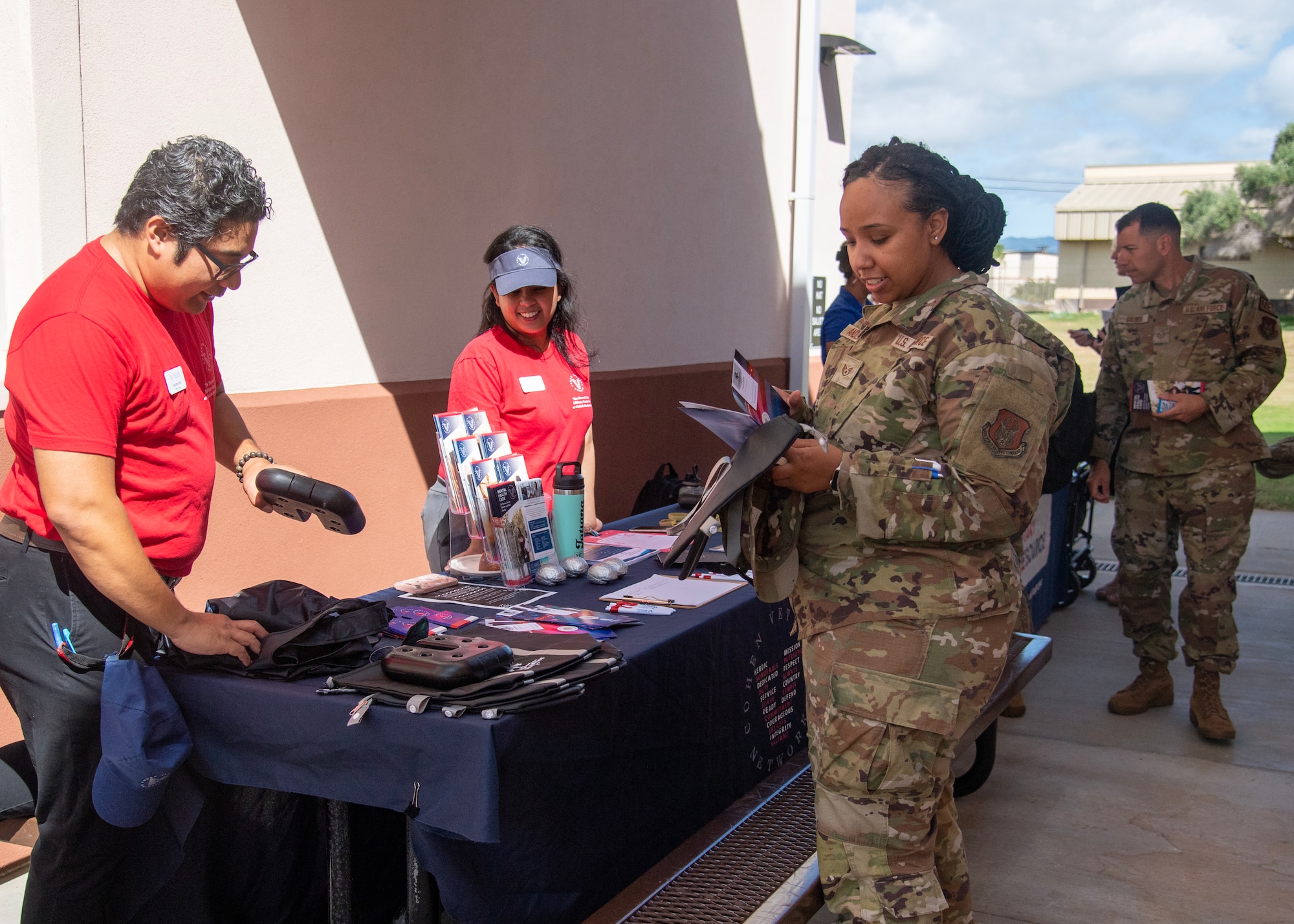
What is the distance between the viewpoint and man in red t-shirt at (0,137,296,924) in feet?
6.09

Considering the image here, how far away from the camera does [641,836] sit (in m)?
2.35

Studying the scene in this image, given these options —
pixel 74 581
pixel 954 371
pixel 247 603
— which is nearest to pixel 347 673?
pixel 247 603

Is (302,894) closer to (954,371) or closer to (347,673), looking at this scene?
(347,673)

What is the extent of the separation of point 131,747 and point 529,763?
72cm

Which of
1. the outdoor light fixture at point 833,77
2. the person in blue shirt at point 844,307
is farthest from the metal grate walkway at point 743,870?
the outdoor light fixture at point 833,77

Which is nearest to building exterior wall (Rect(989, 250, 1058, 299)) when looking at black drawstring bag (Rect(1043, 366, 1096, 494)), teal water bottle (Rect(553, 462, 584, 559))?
black drawstring bag (Rect(1043, 366, 1096, 494))

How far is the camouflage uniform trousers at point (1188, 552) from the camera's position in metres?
4.11

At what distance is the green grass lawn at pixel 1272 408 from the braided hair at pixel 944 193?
297cm

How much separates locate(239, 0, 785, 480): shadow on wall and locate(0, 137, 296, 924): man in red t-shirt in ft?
7.15

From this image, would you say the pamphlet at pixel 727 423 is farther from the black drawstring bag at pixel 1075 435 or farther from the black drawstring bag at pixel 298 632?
the black drawstring bag at pixel 1075 435

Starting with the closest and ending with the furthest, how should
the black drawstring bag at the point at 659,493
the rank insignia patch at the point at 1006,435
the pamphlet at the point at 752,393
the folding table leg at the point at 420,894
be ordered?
the rank insignia patch at the point at 1006,435, the pamphlet at the point at 752,393, the folding table leg at the point at 420,894, the black drawstring bag at the point at 659,493

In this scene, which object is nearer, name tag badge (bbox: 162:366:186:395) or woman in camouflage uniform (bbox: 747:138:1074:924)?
woman in camouflage uniform (bbox: 747:138:1074:924)

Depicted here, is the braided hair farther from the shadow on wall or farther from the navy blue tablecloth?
the shadow on wall

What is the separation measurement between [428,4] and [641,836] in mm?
3708
